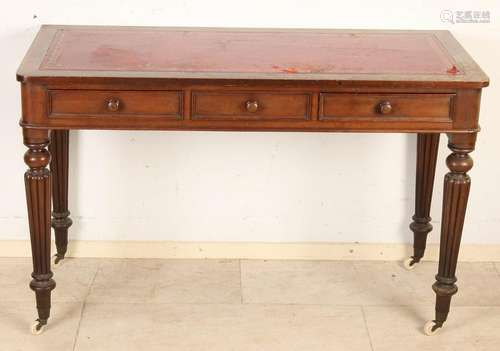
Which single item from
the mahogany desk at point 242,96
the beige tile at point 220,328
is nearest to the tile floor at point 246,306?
the beige tile at point 220,328

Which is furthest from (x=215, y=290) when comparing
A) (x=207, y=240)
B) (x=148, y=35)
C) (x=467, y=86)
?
(x=467, y=86)

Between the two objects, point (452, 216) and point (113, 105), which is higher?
point (113, 105)

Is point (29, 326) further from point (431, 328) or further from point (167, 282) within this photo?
point (431, 328)

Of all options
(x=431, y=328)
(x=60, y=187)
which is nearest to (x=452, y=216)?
(x=431, y=328)

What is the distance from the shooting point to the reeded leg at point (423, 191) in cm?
367

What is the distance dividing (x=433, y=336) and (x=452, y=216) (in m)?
0.41

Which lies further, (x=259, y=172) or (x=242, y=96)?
(x=259, y=172)

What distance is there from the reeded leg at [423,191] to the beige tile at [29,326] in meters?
1.21

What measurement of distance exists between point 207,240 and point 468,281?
944 millimetres

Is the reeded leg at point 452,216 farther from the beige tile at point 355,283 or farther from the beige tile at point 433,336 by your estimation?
the beige tile at point 355,283

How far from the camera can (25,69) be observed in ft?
10.0

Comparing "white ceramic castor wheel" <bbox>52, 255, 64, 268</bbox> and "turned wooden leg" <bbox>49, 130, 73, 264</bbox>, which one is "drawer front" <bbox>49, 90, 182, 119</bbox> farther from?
"white ceramic castor wheel" <bbox>52, 255, 64, 268</bbox>

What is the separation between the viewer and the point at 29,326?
11.0ft

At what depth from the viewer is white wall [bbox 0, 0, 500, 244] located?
356cm
